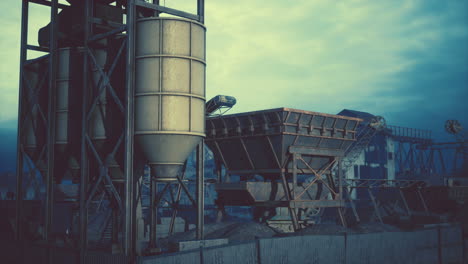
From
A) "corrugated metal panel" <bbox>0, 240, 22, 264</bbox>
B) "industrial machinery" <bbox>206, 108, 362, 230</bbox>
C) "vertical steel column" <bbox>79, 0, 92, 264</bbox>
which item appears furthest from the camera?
"industrial machinery" <bbox>206, 108, 362, 230</bbox>

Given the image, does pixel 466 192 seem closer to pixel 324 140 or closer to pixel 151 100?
pixel 324 140

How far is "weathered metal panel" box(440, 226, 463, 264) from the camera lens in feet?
68.0

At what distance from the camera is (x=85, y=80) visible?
15.7 metres

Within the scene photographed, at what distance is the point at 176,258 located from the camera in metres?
12.3

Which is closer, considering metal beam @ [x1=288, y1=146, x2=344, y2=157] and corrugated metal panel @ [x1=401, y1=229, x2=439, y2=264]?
corrugated metal panel @ [x1=401, y1=229, x2=439, y2=264]

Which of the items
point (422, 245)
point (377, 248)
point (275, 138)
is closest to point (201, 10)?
point (275, 138)

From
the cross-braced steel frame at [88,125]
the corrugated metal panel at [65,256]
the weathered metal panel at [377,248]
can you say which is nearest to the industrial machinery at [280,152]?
the weathered metal panel at [377,248]

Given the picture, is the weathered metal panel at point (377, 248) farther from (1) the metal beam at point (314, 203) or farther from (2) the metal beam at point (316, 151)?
(2) the metal beam at point (316, 151)

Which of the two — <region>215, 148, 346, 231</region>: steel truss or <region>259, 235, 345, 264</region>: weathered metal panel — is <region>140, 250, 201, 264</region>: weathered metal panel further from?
<region>215, 148, 346, 231</region>: steel truss

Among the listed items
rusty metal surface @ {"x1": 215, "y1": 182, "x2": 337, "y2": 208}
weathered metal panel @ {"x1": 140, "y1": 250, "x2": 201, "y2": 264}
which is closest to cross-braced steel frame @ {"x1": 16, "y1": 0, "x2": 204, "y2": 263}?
weathered metal panel @ {"x1": 140, "y1": 250, "x2": 201, "y2": 264}

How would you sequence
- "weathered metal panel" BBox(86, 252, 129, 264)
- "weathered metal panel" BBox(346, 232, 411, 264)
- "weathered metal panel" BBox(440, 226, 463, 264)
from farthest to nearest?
"weathered metal panel" BBox(440, 226, 463, 264) → "weathered metal panel" BBox(346, 232, 411, 264) → "weathered metal panel" BBox(86, 252, 129, 264)

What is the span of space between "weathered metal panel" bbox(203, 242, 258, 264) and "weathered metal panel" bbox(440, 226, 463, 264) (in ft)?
35.5

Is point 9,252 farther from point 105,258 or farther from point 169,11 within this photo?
point 169,11

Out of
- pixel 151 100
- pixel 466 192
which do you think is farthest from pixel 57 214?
pixel 466 192
